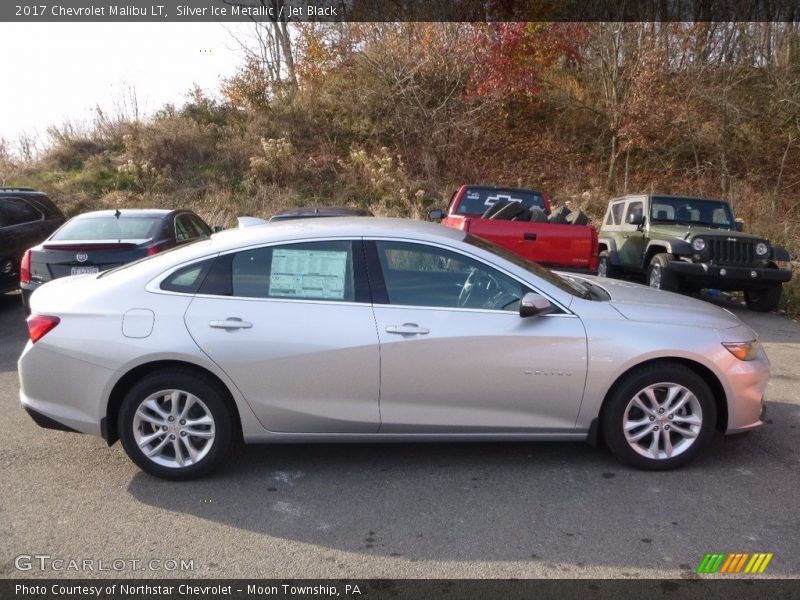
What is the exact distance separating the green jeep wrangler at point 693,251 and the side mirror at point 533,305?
6.84 meters

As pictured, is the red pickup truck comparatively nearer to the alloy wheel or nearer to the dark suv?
the alloy wheel

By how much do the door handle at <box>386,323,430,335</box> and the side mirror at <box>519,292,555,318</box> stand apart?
1.98ft

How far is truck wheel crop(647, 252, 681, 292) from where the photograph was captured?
1058cm

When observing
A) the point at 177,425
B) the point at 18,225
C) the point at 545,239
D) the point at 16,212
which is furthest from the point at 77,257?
the point at 545,239

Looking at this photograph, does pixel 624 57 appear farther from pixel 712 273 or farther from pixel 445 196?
pixel 712 273

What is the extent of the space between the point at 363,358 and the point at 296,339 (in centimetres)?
43

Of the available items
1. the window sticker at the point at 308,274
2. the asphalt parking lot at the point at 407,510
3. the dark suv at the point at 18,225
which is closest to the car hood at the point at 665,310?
the asphalt parking lot at the point at 407,510

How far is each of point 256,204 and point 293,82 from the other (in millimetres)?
7437

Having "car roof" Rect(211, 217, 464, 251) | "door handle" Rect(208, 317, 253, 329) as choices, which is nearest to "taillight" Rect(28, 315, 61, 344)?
"door handle" Rect(208, 317, 253, 329)

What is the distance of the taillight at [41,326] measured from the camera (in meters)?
4.43

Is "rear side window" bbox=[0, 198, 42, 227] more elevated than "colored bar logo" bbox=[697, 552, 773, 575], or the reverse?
"rear side window" bbox=[0, 198, 42, 227]

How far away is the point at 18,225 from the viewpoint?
10.9m

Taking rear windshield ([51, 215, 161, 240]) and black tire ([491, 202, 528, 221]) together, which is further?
black tire ([491, 202, 528, 221])

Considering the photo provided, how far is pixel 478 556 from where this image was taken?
3.58 meters
